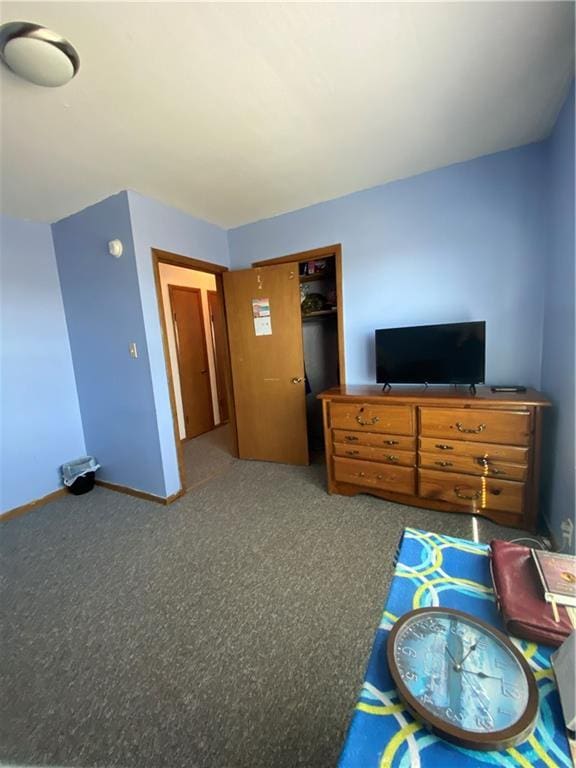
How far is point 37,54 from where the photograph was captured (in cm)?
115

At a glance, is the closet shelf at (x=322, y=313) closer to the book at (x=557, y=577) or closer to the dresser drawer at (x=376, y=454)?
the dresser drawer at (x=376, y=454)

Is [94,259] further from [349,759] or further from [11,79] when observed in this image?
[349,759]

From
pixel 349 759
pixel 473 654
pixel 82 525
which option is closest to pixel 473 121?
pixel 473 654

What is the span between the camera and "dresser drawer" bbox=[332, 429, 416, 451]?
2135mm

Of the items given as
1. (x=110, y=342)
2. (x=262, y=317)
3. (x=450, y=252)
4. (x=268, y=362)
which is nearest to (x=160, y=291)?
(x=110, y=342)

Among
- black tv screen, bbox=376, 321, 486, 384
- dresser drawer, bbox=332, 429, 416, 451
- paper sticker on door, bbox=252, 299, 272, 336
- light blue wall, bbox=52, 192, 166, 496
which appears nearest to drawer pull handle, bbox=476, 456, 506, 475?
dresser drawer, bbox=332, 429, 416, 451

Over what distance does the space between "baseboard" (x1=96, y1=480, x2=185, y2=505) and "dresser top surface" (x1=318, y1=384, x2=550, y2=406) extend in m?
1.52

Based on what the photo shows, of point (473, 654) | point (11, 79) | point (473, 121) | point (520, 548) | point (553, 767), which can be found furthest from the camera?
point (473, 121)

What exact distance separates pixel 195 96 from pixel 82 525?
285 centimetres

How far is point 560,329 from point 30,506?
4154mm

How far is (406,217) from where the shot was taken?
2420 millimetres

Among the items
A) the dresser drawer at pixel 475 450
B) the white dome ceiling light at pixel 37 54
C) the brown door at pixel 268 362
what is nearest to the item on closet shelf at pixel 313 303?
the brown door at pixel 268 362

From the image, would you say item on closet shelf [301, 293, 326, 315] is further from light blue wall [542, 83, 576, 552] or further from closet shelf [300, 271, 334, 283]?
light blue wall [542, 83, 576, 552]

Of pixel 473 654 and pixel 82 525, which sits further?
pixel 82 525
